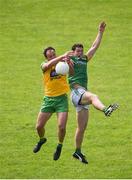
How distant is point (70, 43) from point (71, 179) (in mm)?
11912

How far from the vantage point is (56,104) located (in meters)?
23.3

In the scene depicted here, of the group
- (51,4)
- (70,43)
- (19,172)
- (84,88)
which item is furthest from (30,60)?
(84,88)

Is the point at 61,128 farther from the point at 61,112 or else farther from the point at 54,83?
the point at 54,83

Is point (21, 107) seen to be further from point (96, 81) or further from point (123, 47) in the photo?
point (123, 47)

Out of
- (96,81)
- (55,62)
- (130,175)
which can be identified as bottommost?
(130,175)

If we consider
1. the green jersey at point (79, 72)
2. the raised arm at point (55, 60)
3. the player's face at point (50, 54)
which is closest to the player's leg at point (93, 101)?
the green jersey at point (79, 72)

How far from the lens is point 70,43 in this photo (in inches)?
1534

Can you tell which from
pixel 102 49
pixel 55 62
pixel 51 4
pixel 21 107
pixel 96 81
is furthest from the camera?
pixel 51 4

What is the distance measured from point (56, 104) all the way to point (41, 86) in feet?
39.6

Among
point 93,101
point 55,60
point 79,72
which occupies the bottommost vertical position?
point 93,101

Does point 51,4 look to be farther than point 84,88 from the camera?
Yes

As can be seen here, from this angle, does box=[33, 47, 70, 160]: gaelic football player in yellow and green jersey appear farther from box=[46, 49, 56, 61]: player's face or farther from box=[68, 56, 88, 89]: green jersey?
box=[68, 56, 88, 89]: green jersey

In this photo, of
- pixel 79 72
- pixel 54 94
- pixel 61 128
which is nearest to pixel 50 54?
pixel 79 72

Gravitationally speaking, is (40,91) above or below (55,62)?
below
